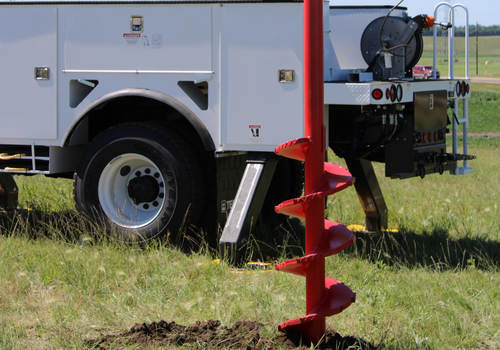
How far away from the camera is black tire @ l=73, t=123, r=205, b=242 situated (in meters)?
4.98

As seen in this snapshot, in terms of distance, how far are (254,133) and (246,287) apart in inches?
53.0

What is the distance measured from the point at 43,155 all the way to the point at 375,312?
3.32 m

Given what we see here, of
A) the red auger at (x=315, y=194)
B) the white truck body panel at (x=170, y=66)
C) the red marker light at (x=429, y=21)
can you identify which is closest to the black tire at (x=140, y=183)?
the white truck body panel at (x=170, y=66)

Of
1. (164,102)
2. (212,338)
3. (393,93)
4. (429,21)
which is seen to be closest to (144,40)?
(164,102)

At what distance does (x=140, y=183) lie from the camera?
5.19 metres

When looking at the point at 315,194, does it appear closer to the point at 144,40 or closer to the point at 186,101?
the point at 186,101

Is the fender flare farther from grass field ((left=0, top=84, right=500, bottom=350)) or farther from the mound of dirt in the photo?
the mound of dirt

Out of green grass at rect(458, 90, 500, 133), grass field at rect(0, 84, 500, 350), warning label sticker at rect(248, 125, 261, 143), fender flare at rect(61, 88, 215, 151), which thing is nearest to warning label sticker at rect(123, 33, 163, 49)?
fender flare at rect(61, 88, 215, 151)

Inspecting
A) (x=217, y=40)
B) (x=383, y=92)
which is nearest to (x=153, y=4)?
(x=217, y=40)

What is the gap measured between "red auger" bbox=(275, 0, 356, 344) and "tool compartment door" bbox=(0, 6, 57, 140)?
305cm

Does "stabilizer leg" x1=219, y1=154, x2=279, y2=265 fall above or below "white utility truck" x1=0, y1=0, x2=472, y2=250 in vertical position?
below

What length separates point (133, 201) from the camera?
5230 millimetres

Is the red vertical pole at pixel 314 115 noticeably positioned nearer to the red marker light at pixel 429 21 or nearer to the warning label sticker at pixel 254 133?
the warning label sticker at pixel 254 133

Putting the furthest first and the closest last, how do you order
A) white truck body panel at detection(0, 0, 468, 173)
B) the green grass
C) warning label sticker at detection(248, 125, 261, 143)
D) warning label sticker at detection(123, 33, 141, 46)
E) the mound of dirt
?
the green grass → warning label sticker at detection(123, 33, 141, 46) → warning label sticker at detection(248, 125, 261, 143) → white truck body panel at detection(0, 0, 468, 173) → the mound of dirt
